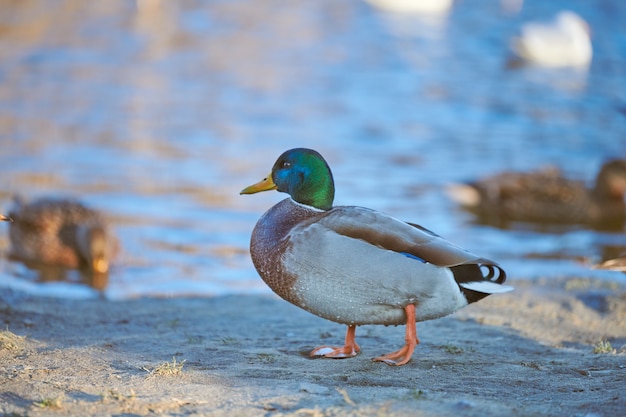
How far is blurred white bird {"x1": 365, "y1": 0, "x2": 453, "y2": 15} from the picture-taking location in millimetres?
22250

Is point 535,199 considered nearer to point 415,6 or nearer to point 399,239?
point 399,239

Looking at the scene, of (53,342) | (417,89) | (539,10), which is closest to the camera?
(53,342)

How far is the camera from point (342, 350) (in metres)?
4.67

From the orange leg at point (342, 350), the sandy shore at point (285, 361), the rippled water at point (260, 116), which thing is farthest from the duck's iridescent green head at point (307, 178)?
the rippled water at point (260, 116)

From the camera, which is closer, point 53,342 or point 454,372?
point 454,372

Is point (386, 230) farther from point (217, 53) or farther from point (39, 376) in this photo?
point (217, 53)

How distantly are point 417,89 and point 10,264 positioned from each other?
8.96m

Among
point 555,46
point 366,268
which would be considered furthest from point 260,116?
point 366,268

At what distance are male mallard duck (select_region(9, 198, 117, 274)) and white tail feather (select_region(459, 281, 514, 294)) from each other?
4.51 meters

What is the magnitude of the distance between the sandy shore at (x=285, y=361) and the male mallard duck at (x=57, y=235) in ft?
6.37

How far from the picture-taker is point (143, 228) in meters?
9.23

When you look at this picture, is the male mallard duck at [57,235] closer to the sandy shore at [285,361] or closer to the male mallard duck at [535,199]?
the sandy shore at [285,361]

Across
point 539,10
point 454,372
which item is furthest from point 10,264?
point 539,10

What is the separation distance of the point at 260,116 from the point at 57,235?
18.8ft
